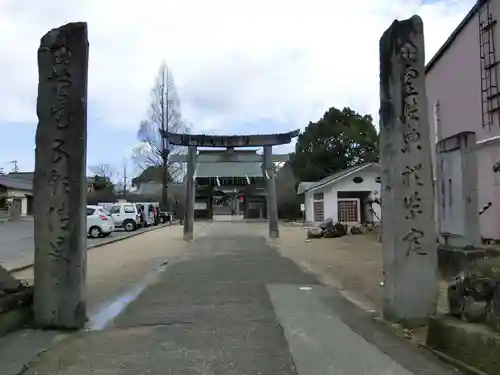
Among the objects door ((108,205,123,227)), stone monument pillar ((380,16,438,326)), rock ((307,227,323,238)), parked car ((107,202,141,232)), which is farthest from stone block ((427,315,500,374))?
door ((108,205,123,227))

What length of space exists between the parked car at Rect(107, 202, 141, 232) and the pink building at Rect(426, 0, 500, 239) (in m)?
24.0

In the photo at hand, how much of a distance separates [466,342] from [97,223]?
26.1 meters

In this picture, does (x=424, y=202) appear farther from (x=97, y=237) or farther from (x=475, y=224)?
(x=97, y=237)

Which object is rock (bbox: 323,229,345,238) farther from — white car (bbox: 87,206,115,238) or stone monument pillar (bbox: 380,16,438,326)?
stone monument pillar (bbox: 380,16,438,326)

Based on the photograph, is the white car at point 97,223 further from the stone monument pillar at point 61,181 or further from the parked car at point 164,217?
the stone monument pillar at point 61,181

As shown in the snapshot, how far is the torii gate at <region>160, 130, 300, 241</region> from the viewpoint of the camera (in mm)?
28391

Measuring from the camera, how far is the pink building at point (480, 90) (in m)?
15.7

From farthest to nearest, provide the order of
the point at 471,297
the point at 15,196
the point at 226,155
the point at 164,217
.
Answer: the point at 15,196 → the point at 164,217 → the point at 226,155 → the point at 471,297

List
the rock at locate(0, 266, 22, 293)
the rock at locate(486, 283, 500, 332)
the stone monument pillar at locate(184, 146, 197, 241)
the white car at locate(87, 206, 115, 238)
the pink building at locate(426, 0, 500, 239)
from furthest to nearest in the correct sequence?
the white car at locate(87, 206, 115, 238), the stone monument pillar at locate(184, 146, 197, 241), the pink building at locate(426, 0, 500, 239), the rock at locate(0, 266, 22, 293), the rock at locate(486, 283, 500, 332)

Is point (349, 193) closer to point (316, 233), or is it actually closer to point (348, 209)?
point (348, 209)

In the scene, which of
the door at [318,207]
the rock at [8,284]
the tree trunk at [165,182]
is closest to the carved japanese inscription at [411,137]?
the rock at [8,284]

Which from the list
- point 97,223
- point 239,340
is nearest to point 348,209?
point 97,223

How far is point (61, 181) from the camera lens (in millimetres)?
7863

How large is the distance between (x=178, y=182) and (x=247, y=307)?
6747 cm
